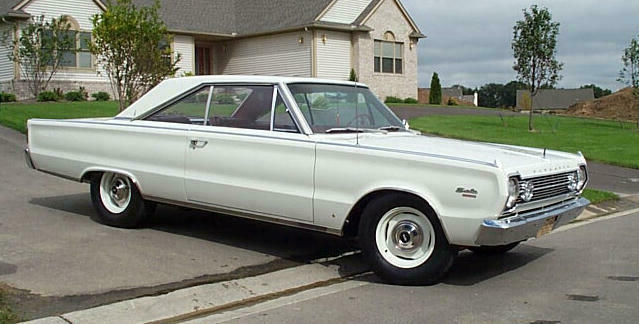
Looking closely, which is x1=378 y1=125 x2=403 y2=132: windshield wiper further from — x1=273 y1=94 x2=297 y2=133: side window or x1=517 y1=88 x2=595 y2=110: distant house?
x1=517 y1=88 x2=595 y2=110: distant house

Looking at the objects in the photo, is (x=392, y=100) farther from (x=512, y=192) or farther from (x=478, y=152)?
(x=512, y=192)

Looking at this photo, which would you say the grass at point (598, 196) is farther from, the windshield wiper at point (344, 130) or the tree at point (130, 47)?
the tree at point (130, 47)

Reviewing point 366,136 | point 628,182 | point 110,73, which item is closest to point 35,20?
point 110,73

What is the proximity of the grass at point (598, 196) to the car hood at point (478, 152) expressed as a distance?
193 inches

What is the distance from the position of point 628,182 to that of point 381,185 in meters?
9.98

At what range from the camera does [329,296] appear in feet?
19.1

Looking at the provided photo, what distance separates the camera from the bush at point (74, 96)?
2823 cm

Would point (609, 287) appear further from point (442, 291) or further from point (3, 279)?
point (3, 279)

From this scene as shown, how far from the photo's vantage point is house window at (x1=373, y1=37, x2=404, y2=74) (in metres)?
35.6

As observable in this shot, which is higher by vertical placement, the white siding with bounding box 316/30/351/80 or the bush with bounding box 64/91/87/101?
the white siding with bounding box 316/30/351/80

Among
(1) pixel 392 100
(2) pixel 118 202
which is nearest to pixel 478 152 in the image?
(2) pixel 118 202

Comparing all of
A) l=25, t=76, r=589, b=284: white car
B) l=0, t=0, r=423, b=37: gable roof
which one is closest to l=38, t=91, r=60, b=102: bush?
l=0, t=0, r=423, b=37: gable roof

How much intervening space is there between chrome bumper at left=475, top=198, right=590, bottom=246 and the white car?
0.01 meters

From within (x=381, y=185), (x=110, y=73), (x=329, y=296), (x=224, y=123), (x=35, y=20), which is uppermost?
(x=35, y=20)
